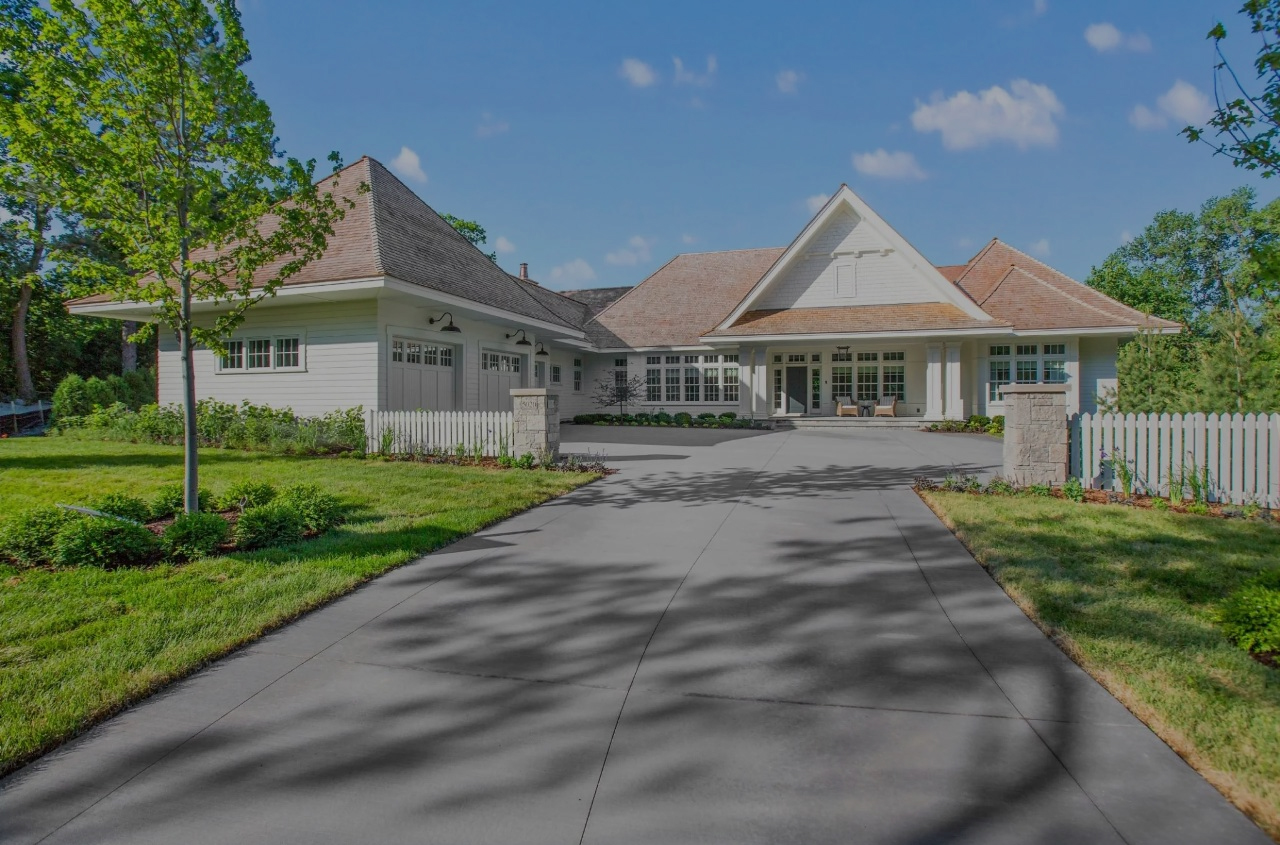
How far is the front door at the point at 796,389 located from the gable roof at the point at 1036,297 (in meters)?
6.30

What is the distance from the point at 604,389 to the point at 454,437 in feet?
48.9

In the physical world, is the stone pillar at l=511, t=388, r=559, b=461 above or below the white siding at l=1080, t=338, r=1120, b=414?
below

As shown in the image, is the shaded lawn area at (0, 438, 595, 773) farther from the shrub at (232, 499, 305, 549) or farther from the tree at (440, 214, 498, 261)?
the tree at (440, 214, 498, 261)

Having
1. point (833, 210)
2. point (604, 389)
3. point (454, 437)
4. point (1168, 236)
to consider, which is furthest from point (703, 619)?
point (1168, 236)

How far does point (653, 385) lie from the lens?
2634 cm

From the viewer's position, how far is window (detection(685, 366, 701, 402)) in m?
26.1

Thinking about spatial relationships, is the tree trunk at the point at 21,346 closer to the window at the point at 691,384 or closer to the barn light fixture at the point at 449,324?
the barn light fixture at the point at 449,324

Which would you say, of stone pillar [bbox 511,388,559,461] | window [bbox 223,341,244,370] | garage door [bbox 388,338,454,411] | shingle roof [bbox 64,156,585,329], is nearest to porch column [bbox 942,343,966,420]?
shingle roof [bbox 64,156,585,329]

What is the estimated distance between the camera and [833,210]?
22.4m

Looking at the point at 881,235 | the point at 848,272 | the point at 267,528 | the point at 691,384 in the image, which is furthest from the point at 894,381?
the point at 267,528

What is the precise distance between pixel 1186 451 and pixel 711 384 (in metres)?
18.3

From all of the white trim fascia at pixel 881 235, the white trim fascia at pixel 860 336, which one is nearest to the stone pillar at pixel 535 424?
the white trim fascia at pixel 860 336

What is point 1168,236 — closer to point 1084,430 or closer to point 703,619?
point 1084,430

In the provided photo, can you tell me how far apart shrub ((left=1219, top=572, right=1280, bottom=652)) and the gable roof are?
18.9 m
